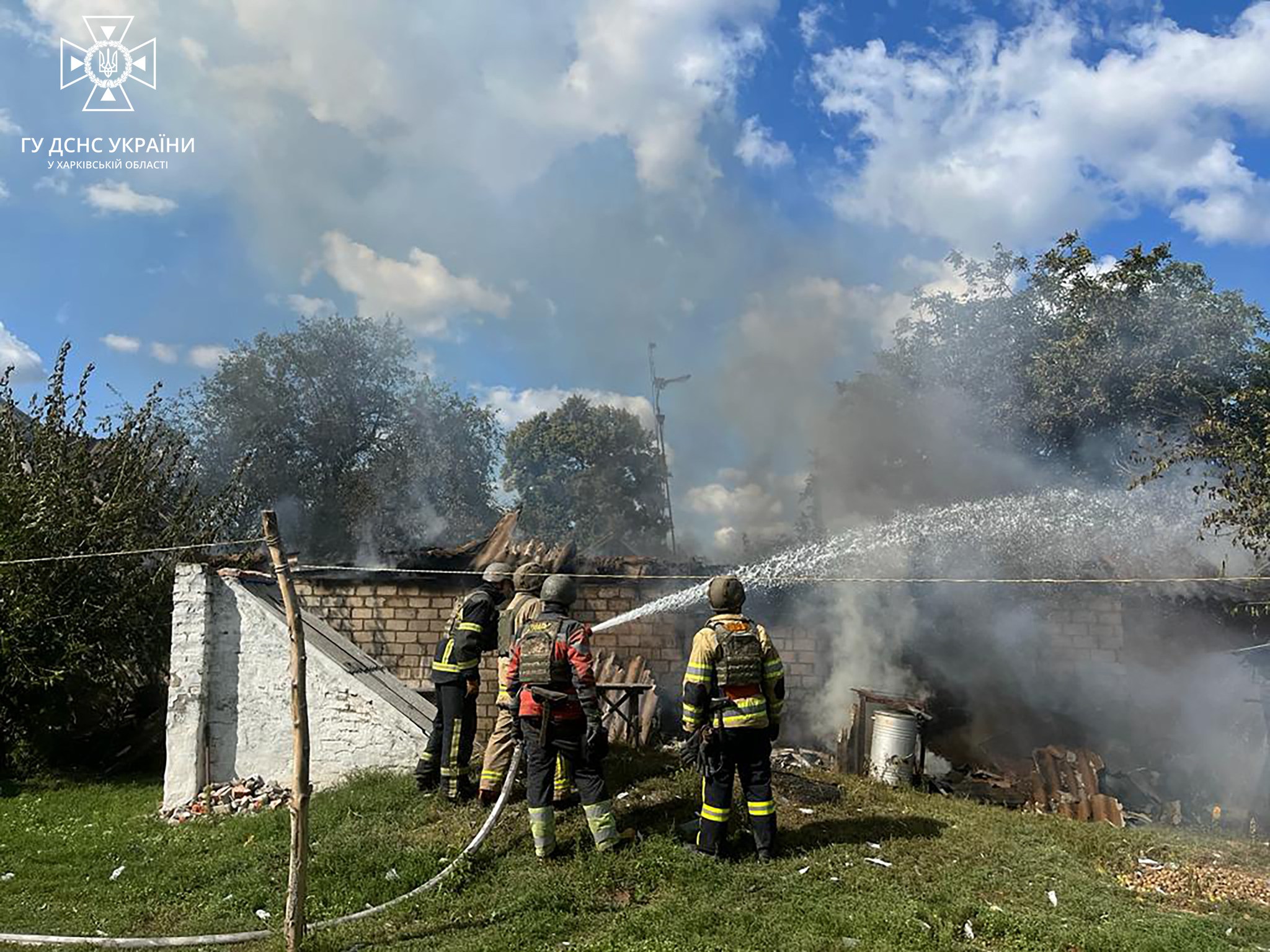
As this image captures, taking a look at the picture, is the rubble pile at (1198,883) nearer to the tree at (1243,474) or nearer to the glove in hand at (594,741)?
the glove in hand at (594,741)

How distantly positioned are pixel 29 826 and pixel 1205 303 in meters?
19.4

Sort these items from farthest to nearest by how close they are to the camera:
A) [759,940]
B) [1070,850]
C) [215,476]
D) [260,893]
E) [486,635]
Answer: [215,476] → [486,635] → [1070,850] → [260,893] → [759,940]

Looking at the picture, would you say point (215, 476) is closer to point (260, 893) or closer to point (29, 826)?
point (29, 826)

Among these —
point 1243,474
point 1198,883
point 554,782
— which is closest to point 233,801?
point 554,782

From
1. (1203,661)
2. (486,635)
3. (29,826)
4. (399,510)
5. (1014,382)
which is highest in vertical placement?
(1014,382)

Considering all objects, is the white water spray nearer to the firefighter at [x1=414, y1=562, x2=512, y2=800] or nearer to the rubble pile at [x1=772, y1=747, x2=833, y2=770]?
the rubble pile at [x1=772, y1=747, x2=833, y2=770]

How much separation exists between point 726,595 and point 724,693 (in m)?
0.70

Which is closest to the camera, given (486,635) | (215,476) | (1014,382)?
(486,635)

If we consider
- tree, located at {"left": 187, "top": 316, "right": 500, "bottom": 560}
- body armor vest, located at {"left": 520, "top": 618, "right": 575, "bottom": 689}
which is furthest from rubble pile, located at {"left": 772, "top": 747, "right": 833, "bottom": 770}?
tree, located at {"left": 187, "top": 316, "right": 500, "bottom": 560}

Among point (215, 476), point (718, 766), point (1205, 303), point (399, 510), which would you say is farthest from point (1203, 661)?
point (215, 476)

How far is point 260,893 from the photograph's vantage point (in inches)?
220

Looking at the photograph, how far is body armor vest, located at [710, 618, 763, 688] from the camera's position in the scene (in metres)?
5.80

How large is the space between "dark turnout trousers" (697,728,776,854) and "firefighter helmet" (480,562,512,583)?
267 centimetres

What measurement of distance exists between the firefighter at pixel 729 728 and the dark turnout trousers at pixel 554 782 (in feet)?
2.23
